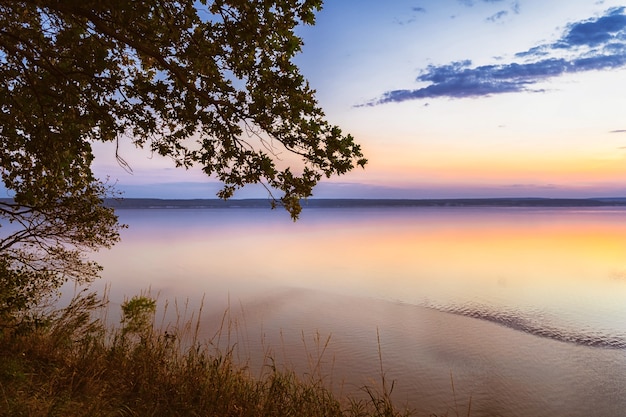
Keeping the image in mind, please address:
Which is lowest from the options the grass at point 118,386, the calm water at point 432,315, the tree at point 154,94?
the calm water at point 432,315

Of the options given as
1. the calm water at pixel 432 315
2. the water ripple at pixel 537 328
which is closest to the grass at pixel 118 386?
the calm water at pixel 432 315

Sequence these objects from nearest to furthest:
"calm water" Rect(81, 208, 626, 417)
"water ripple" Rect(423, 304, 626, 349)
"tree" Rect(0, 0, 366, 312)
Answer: "tree" Rect(0, 0, 366, 312)
"calm water" Rect(81, 208, 626, 417)
"water ripple" Rect(423, 304, 626, 349)

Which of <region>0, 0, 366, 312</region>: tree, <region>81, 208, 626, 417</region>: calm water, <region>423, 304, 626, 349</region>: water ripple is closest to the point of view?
<region>0, 0, 366, 312</region>: tree

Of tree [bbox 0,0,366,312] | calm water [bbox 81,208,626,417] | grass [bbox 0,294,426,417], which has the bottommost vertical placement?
calm water [bbox 81,208,626,417]

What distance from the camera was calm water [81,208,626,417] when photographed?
1215 centimetres

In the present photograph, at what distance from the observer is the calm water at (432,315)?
1215cm

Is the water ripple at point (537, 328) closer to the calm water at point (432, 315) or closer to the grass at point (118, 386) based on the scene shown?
the calm water at point (432, 315)

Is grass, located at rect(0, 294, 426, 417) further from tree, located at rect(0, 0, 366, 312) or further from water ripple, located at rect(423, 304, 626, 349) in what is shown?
water ripple, located at rect(423, 304, 626, 349)

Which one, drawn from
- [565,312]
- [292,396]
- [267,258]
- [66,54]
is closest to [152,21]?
[66,54]

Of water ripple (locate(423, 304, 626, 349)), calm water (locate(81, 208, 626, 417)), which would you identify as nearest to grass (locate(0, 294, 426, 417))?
calm water (locate(81, 208, 626, 417))

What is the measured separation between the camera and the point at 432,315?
19625 millimetres

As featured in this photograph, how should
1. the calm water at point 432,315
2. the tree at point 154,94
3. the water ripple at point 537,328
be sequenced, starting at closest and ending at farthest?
1. the tree at point 154,94
2. the calm water at point 432,315
3. the water ripple at point 537,328

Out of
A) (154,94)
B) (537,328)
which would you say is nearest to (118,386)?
(154,94)

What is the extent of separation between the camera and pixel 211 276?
96.6 feet
